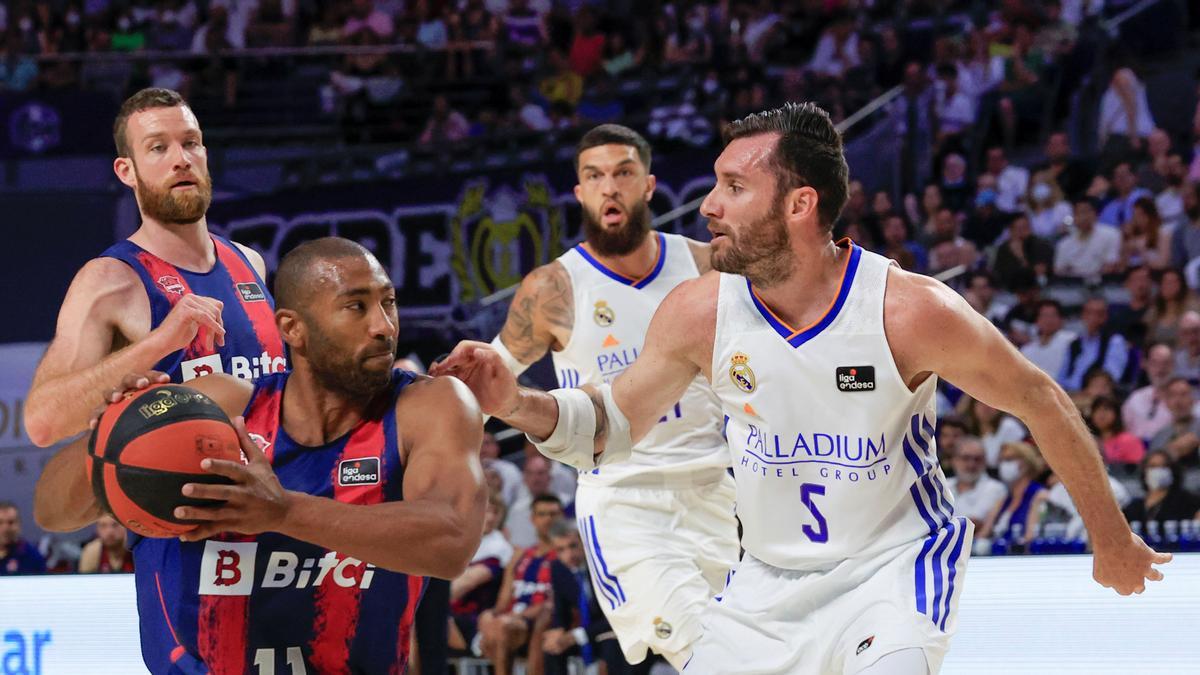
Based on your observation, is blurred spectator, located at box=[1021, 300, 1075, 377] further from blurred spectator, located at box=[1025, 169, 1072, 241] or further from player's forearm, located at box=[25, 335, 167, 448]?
player's forearm, located at box=[25, 335, 167, 448]

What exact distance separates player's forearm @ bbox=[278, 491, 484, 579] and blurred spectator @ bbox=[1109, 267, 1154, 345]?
24.9 feet

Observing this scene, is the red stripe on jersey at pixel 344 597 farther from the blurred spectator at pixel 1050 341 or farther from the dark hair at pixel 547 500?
the blurred spectator at pixel 1050 341

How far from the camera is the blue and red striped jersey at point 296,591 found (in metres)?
3.52

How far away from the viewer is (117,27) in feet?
54.3

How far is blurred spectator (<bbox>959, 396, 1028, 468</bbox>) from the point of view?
29.8 ft

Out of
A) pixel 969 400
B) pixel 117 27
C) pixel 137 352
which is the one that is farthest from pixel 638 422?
pixel 117 27

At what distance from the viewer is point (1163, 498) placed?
25.7 feet

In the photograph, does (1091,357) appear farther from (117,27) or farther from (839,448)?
(117,27)

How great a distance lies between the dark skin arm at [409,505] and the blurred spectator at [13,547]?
7074mm

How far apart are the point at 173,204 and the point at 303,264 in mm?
1246

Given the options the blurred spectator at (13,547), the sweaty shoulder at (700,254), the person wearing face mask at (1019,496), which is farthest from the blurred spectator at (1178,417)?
the blurred spectator at (13,547)

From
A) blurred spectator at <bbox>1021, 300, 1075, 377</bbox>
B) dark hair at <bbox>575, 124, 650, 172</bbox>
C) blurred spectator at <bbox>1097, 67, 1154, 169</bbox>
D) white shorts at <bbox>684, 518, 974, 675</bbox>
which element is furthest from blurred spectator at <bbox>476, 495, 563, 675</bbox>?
blurred spectator at <bbox>1097, 67, 1154, 169</bbox>

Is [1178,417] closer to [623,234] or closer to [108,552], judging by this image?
[623,234]

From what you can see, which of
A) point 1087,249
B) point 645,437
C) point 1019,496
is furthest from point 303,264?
point 1087,249
